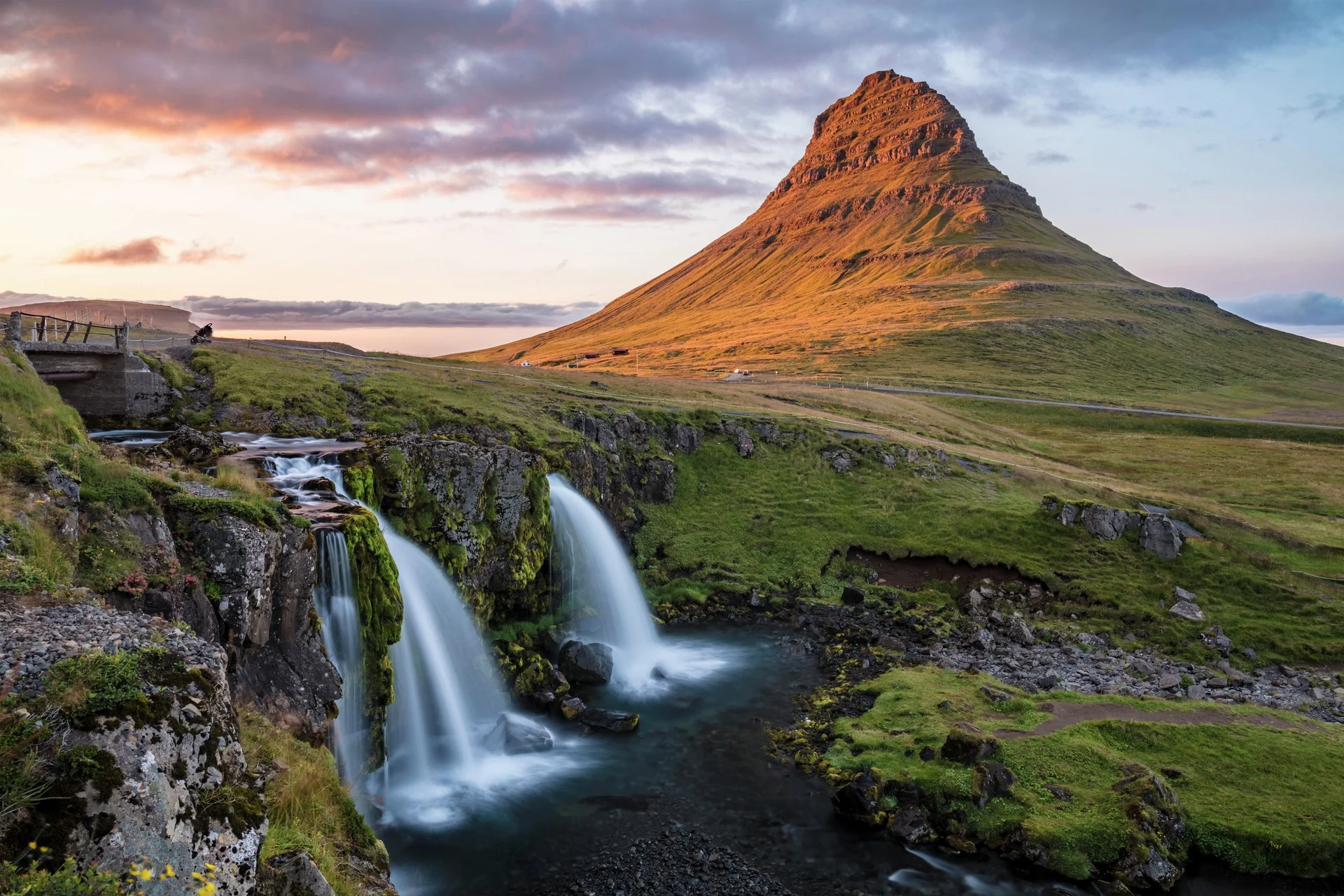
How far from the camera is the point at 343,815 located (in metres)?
14.1

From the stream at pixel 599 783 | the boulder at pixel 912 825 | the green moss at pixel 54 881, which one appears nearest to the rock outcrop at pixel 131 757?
the green moss at pixel 54 881

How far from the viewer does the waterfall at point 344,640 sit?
21.5m

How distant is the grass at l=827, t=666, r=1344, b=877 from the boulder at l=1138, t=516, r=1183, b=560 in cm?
1683

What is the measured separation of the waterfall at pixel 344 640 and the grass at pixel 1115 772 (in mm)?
15327

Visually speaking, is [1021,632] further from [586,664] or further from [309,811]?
[309,811]

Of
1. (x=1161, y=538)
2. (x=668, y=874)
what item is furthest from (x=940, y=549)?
(x=668, y=874)

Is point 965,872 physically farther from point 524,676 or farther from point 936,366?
point 936,366

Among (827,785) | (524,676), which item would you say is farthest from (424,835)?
(827,785)

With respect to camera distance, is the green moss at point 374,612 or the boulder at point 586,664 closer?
the green moss at point 374,612

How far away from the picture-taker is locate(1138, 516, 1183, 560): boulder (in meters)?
43.1

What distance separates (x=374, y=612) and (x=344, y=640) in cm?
131

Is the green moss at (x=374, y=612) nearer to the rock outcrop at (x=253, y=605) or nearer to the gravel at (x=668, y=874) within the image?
the rock outcrop at (x=253, y=605)

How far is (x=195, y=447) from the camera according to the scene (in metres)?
30.0

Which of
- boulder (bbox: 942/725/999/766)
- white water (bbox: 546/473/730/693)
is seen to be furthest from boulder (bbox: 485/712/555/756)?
boulder (bbox: 942/725/999/766)
